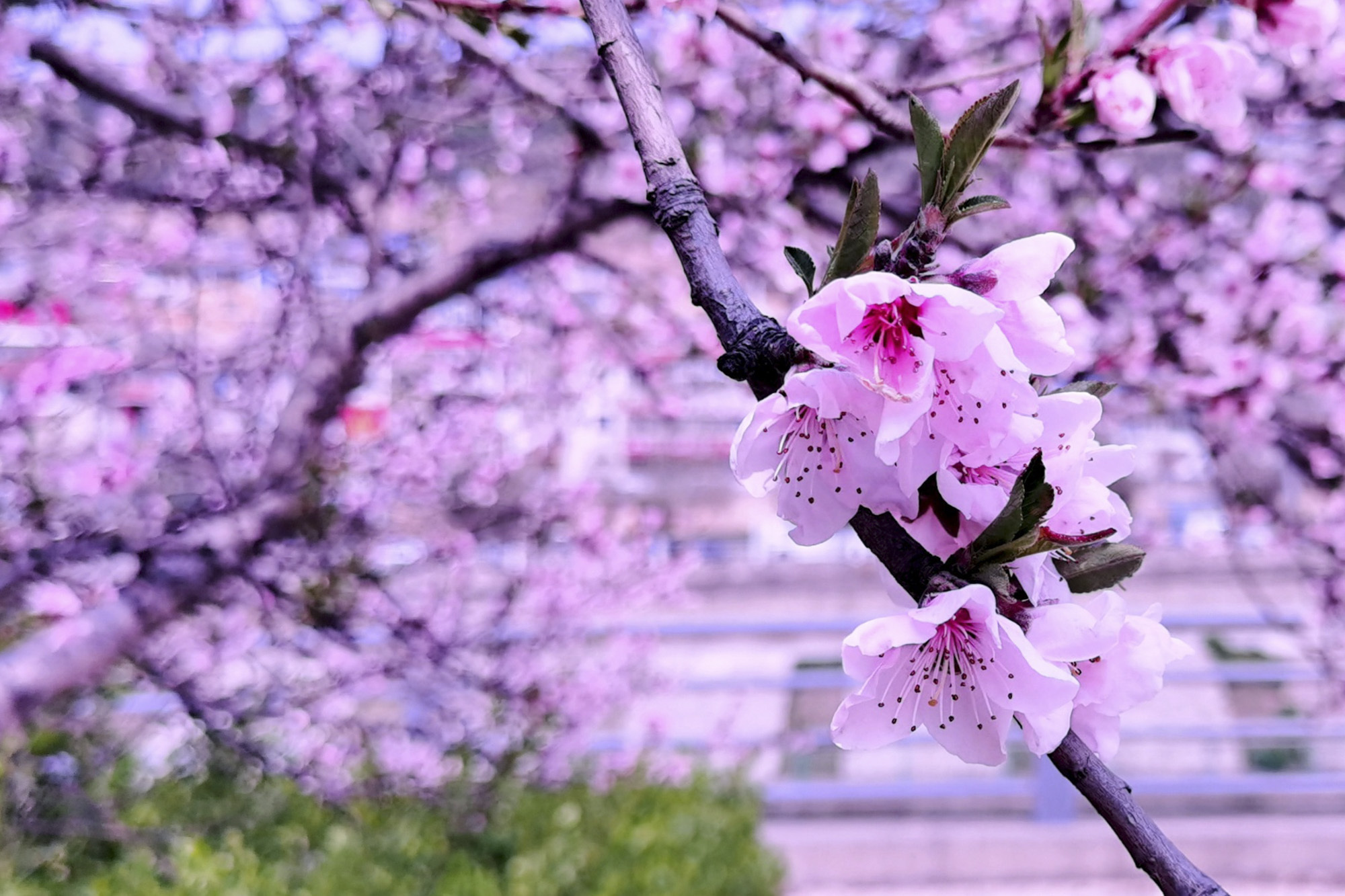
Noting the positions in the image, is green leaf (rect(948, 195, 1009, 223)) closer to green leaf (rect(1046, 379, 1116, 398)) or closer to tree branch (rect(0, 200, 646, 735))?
green leaf (rect(1046, 379, 1116, 398))

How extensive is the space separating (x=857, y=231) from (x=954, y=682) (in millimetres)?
283

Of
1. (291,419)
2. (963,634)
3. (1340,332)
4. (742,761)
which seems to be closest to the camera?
(963,634)

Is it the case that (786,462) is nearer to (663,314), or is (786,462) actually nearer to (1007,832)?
(663,314)

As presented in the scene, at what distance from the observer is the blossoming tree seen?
0.54m

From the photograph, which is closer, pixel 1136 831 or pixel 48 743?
pixel 1136 831

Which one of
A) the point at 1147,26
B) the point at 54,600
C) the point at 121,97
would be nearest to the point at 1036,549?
the point at 1147,26

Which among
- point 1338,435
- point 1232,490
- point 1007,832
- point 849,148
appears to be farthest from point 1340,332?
point 1007,832

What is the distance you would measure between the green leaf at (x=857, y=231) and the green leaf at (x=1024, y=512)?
5.5 inches

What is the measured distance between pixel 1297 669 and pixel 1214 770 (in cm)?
109

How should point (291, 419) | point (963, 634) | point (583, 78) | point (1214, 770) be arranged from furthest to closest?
point (1214, 770), point (583, 78), point (291, 419), point (963, 634)

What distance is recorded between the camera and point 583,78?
2.61 m

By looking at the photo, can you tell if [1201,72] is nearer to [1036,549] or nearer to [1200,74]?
[1200,74]

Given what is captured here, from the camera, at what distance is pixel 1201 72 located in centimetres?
107

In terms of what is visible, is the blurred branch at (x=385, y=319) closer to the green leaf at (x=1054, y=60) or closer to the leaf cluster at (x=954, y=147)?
the green leaf at (x=1054, y=60)
